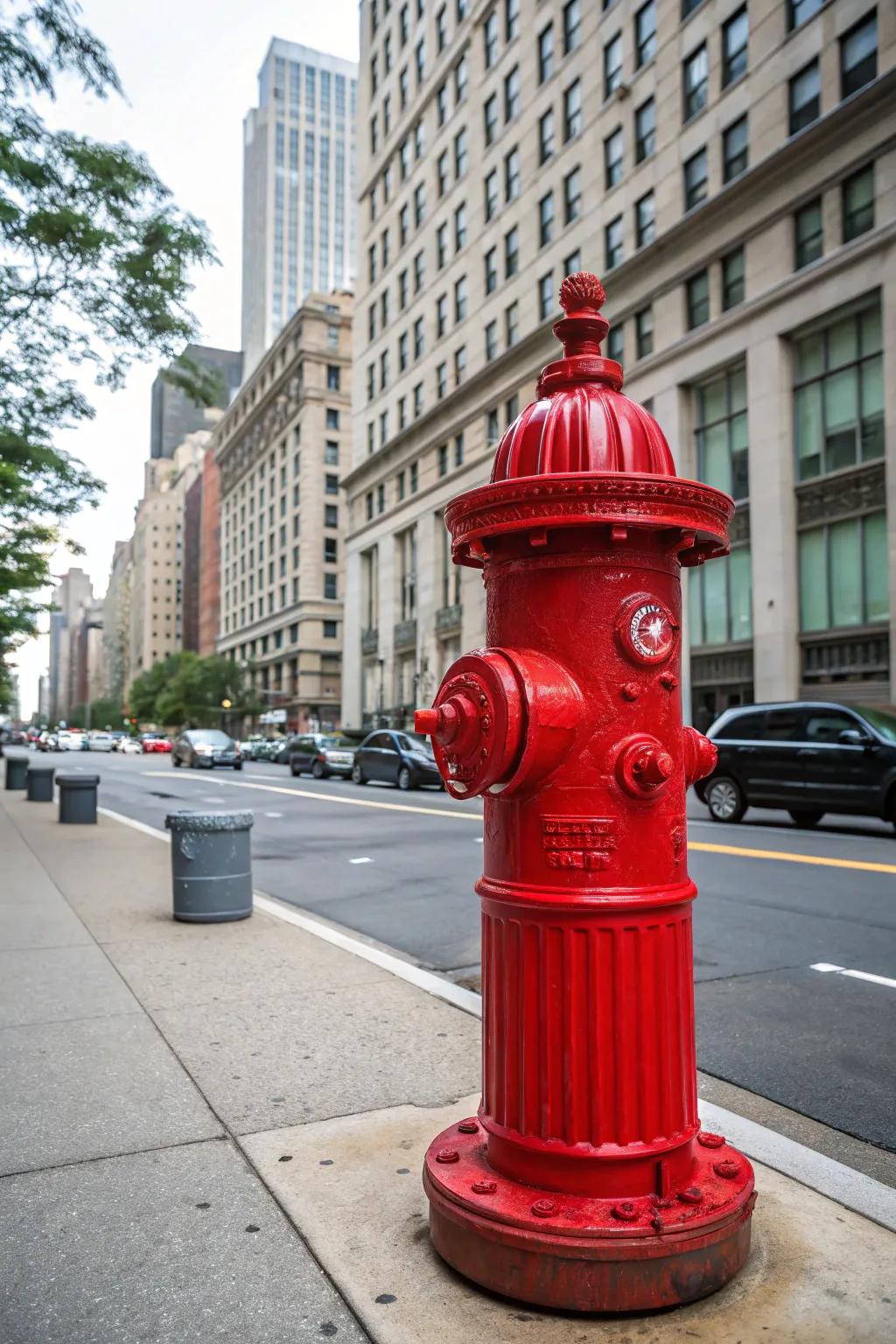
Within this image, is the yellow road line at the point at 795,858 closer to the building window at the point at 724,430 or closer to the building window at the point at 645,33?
the building window at the point at 724,430

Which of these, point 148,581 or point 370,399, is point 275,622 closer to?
point 370,399

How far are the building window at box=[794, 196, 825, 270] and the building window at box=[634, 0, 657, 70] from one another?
10.3m

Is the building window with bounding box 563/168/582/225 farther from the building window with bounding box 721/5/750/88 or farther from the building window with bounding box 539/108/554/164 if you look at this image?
the building window with bounding box 721/5/750/88

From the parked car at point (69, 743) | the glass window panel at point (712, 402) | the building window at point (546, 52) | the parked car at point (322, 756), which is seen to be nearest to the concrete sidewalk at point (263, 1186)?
the parked car at point (322, 756)

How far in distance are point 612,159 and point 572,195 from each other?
9.48 feet

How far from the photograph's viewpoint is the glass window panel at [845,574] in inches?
1123

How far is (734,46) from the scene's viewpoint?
3262 centimetres

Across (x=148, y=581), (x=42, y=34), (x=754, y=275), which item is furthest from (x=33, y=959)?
(x=148, y=581)

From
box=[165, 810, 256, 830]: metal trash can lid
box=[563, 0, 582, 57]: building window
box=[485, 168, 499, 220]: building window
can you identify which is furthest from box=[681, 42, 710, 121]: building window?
box=[165, 810, 256, 830]: metal trash can lid

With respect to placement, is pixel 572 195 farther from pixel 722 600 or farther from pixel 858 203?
pixel 722 600

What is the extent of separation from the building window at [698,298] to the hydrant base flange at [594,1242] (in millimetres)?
34173

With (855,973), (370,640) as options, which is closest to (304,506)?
(370,640)

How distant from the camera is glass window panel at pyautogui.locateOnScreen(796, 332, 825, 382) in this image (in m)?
30.0

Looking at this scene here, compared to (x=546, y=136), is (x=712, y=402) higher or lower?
lower
